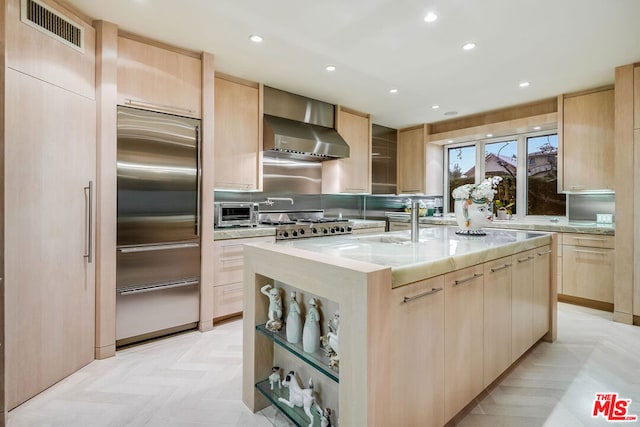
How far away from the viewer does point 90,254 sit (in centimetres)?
226

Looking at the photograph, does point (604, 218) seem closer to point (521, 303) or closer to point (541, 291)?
point (541, 291)

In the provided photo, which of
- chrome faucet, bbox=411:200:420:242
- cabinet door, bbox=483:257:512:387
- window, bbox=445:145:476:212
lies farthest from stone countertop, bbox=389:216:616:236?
window, bbox=445:145:476:212

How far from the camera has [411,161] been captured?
556cm

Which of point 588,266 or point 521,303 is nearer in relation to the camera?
point 521,303

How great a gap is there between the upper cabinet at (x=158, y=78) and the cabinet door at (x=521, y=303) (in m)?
2.80

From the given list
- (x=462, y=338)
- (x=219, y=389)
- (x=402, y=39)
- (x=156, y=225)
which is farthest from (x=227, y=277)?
(x=402, y=39)

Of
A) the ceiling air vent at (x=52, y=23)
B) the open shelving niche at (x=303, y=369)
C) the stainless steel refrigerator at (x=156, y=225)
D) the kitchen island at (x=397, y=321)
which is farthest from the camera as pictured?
the stainless steel refrigerator at (x=156, y=225)

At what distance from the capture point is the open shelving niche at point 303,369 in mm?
1469

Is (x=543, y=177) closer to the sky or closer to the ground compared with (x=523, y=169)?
closer to the ground

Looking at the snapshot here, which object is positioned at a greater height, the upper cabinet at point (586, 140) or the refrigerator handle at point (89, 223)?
the upper cabinet at point (586, 140)

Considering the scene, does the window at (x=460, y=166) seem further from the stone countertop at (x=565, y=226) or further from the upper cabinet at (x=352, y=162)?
the upper cabinet at (x=352, y=162)

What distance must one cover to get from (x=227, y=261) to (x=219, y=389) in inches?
50.6

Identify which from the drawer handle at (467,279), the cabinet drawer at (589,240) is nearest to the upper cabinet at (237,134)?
the drawer handle at (467,279)

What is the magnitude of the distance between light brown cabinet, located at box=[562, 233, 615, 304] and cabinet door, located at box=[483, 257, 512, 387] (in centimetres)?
229
